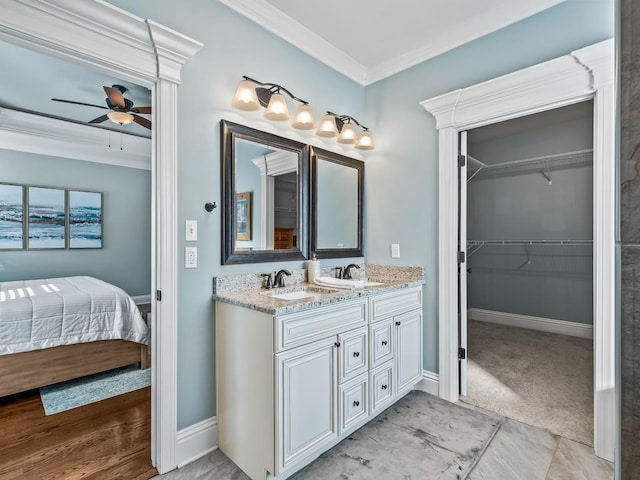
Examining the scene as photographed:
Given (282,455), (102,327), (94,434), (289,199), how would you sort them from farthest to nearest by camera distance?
(102,327) → (289,199) → (94,434) → (282,455)

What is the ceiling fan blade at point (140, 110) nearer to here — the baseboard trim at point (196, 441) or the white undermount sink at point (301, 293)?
the white undermount sink at point (301, 293)

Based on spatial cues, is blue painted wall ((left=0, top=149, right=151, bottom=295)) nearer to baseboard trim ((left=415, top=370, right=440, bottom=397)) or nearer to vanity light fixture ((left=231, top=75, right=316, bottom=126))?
vanity light fixture ((left=231, top=75, right=316, bottom=126))

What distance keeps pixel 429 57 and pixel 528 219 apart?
8.83ft

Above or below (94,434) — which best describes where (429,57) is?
above

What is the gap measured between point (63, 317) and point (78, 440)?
3.85 ft

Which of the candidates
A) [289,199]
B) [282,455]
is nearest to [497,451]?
[282,455]

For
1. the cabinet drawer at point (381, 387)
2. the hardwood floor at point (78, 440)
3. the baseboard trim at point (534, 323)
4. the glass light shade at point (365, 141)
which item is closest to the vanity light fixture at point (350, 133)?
the glass light shade at point (365, 141)

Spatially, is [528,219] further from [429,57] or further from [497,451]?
[497,451]

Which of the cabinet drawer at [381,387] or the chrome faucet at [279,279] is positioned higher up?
the chrome faucet at [279,279]

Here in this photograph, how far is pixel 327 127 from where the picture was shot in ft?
8.47

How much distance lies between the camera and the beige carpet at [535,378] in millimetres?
2311

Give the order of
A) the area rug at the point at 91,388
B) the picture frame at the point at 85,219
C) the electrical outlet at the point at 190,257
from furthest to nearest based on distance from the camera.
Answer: the picture frame at the point at 85,219 → the area rug at the point at 91,388 → the electrical outlet at the point at 190,257

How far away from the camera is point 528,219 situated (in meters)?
4.32

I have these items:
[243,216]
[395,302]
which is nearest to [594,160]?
[395,302]
